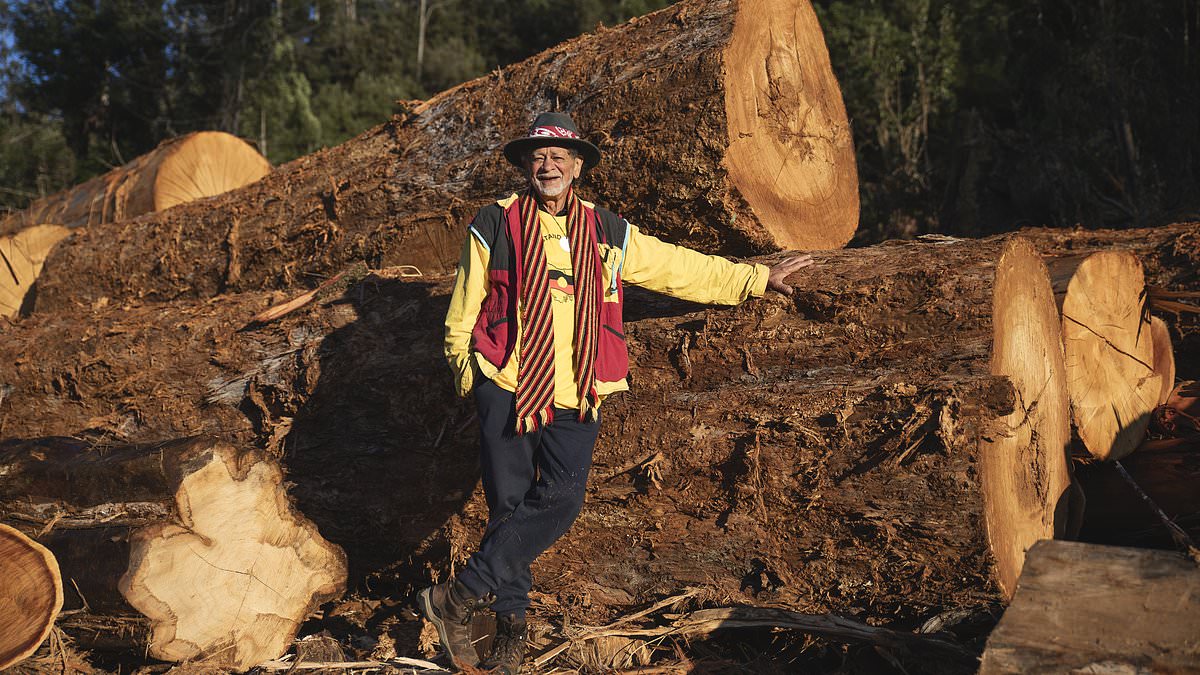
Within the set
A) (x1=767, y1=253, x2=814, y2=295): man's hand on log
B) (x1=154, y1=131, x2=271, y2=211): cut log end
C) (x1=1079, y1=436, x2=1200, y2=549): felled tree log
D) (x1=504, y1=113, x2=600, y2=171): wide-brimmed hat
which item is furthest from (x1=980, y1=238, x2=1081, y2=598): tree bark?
(x1=154, y1=131, x2=271, y2=211): cut log end

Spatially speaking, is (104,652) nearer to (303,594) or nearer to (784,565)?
(303,594)

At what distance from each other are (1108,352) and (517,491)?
2.83 m

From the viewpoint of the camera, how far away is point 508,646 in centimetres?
→ 375

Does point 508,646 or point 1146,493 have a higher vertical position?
point 1146,493

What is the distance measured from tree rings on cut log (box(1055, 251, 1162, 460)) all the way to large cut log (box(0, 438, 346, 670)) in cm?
342

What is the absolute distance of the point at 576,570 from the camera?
431 cm

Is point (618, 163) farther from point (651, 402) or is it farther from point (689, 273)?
point (651, 402)

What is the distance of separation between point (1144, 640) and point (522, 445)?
2.14 metres

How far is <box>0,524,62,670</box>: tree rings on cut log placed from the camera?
360 centimetres

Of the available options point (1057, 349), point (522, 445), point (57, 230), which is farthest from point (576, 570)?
point (57, 230)

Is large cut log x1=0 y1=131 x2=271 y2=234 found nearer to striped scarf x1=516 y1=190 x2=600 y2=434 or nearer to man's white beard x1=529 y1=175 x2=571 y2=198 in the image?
man's white beard x1=529 y1=175 x2=571 y2=198

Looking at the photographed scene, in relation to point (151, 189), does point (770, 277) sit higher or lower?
lower

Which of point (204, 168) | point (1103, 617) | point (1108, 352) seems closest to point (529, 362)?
point (1103, 617)

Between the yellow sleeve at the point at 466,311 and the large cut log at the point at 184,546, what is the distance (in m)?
1.07
